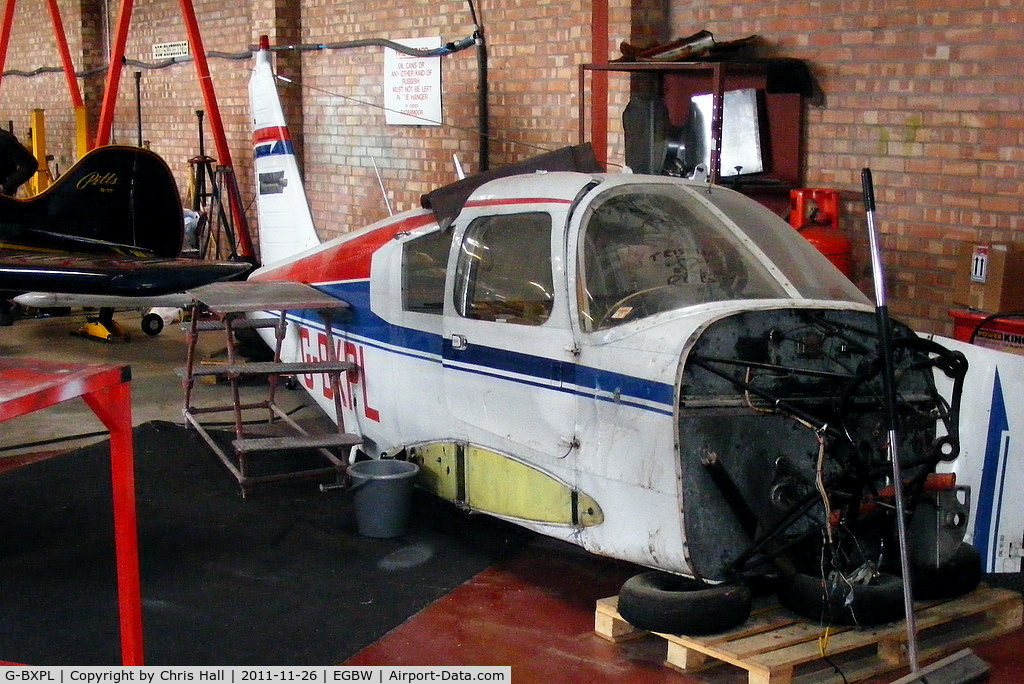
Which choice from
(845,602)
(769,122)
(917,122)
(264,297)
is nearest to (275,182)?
(264,297)

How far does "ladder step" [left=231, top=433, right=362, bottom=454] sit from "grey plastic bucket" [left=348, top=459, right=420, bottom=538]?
15.7 inches

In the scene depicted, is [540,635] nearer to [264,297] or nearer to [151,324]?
[264,297]

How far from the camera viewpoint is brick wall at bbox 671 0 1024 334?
6008mm

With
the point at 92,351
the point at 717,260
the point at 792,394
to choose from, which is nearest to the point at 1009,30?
the point at 717,260

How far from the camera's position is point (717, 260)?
450 cm

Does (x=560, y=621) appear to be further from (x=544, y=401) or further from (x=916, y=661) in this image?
(x=916, y=661)

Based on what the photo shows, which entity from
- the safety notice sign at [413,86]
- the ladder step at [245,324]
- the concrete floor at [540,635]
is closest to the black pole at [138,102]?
the safety notice sign at [413,86]

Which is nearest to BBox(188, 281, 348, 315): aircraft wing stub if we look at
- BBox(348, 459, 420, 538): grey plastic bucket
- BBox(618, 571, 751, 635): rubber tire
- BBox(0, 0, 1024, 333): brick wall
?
BBox(348, 459, 420, 538): grey plastic bucket

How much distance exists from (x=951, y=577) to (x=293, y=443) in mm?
3305

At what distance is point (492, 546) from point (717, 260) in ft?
6.08

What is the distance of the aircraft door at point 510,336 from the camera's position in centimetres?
448

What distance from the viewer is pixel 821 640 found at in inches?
156

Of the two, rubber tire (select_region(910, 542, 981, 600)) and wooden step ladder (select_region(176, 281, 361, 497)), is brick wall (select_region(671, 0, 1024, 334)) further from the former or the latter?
wooden step ladder (select_region(176, 281, 361, 497))

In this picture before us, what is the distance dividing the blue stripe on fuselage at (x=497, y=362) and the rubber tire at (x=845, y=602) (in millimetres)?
851
